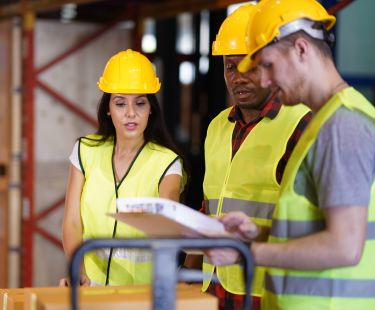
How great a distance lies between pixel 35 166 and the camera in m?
9.75

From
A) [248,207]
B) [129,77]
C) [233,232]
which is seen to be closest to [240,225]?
[233,232]

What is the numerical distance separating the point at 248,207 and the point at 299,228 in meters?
0.93

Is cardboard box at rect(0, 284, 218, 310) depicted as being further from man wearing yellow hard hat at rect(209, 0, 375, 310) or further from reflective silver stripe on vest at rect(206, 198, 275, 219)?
reflective silver stripe on vest at rect(206, 198, 275, 219)

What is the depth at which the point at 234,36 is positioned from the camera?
4086 mm

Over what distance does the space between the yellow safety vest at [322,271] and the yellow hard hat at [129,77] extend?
5.83 feet

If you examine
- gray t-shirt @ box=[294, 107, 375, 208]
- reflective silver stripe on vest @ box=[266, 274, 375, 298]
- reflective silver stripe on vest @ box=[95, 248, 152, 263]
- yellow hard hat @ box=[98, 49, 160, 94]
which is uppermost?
yellow hard hat @ box=[98, 49, 160, 94]

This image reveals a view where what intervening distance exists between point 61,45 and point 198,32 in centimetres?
206

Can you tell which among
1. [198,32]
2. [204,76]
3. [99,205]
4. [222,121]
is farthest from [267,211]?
[198,32]

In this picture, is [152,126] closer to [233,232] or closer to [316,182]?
[233,232]

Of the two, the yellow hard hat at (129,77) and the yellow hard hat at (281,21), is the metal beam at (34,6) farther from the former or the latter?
the yellow hard hat at (281,21)

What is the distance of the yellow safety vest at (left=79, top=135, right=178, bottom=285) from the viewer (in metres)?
4.30

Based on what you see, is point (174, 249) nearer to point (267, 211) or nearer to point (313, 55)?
point (313, 55)

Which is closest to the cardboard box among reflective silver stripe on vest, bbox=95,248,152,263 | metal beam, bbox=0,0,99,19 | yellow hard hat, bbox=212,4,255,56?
reflective silver stripe on vest, bbox=95,248,152,263

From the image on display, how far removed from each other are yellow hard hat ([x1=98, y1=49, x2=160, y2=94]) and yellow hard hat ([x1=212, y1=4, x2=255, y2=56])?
561 mm
